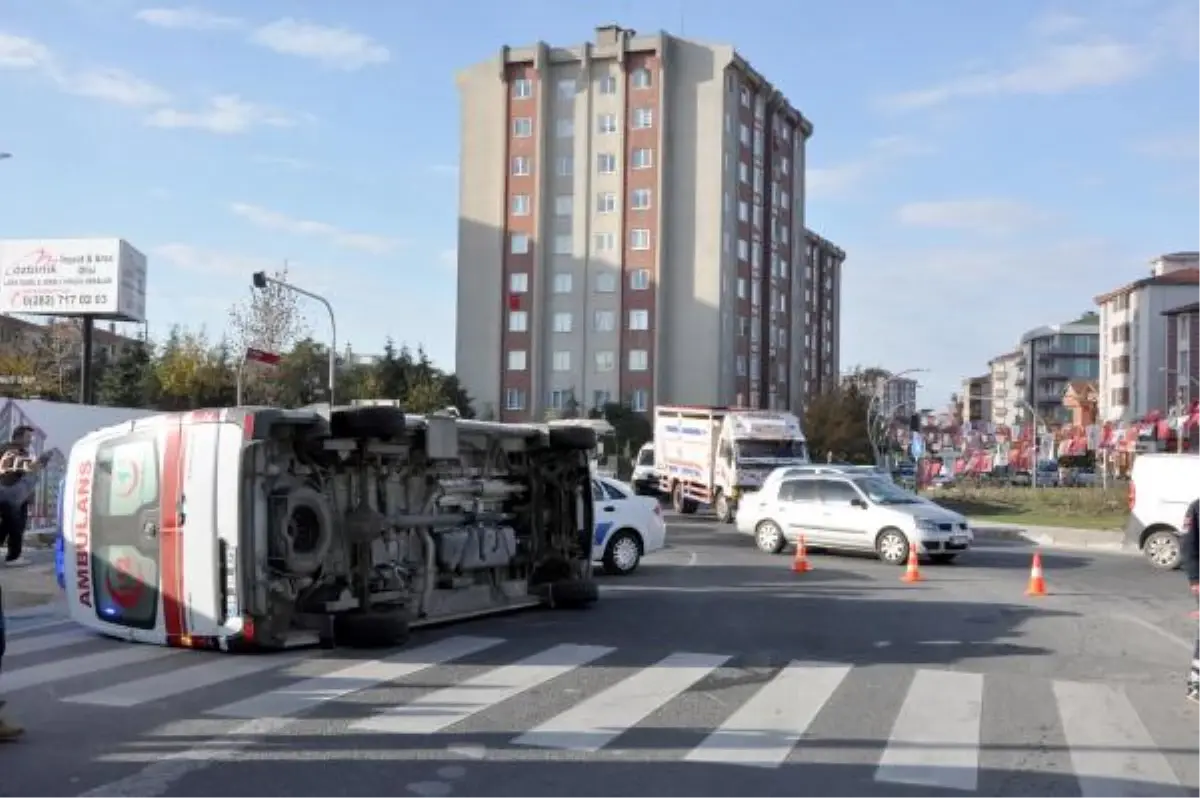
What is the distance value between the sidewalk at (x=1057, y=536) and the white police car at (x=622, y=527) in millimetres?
11945

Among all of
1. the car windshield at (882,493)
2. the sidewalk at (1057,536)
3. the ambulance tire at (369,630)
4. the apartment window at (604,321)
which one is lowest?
the sidewalk at (1057,536)

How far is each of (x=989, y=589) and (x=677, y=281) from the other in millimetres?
60966

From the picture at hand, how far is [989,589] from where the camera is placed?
17719 millimetres

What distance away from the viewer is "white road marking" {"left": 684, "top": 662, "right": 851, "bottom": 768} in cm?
740

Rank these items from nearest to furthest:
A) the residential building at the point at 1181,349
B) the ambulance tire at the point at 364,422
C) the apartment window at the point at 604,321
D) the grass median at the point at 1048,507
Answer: the ambulance tire at the point at 364,422 < the grass median at the point at 1048,507 < the apartment window at the point at 604,321 < the residential building at the point at 1181,349

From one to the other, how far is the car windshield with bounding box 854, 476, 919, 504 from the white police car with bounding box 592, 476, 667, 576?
483 cm

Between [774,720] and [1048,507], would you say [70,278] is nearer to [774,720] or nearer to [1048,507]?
[1048,507]

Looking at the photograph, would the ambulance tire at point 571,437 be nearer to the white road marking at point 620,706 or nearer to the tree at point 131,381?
the white road marking at point 620,706

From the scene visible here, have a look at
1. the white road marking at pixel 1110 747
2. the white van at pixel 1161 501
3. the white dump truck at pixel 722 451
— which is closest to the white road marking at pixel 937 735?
the white road marking at pixel 1110 747

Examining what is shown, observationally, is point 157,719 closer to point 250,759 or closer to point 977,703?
point 250,759

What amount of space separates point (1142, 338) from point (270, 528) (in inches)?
4248

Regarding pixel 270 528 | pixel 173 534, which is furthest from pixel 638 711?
pixel 173 534

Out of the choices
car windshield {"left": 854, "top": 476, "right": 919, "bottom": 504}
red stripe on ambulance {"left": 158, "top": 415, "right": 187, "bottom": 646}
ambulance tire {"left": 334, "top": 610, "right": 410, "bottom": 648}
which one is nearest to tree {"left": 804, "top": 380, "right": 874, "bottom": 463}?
car windshield {"left": 854, "top": 476, "right": 919, "bottom": 504}

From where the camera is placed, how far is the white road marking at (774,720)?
740cm
